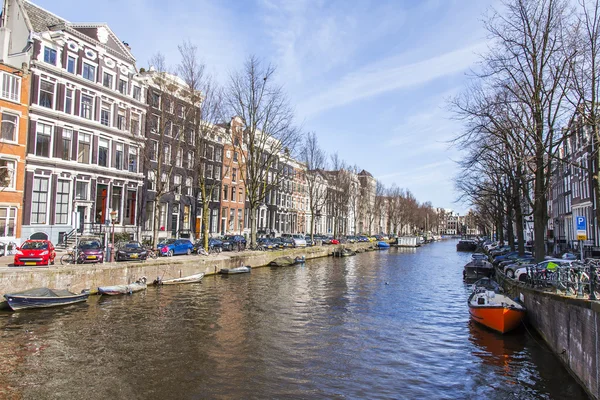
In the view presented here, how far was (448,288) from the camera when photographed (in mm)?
34656

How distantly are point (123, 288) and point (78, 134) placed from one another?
2143cm

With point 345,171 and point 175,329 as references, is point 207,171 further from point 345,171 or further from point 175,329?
point 175,329

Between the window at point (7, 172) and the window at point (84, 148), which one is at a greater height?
the window at point (84, 148)

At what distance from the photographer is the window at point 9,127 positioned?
33.9 metres

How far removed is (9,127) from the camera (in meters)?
34.3

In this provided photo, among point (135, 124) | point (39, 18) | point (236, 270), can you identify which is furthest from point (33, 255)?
point (39, 18)

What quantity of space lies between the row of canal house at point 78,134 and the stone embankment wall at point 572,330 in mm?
26615

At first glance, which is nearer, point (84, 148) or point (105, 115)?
point (84, 148)

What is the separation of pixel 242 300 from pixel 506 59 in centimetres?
2025

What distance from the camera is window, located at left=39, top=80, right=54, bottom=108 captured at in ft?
122

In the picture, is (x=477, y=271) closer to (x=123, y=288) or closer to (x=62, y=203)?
(x=123, y=288)

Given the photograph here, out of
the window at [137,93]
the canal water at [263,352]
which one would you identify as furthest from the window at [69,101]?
the canal water at [263,352]

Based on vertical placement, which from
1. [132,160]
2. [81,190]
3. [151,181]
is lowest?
[81,190]

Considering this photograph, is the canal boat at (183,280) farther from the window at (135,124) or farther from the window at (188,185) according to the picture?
the window at (188,185)
